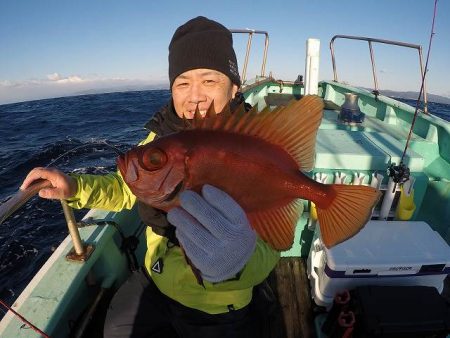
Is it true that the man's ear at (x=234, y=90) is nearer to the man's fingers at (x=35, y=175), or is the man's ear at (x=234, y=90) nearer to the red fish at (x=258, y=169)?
the red fish at (x=258, y=169)

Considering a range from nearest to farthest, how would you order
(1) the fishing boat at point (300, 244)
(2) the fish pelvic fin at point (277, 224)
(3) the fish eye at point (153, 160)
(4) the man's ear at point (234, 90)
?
(3) the fish eye at point (153, 160) → (2) the fish pelvic fin at point (277, 224) → (1) the fishing boat at point (300, 244) → (4) the man's ear at point (234, 90)

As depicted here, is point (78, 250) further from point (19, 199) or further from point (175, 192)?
point (175, 192)

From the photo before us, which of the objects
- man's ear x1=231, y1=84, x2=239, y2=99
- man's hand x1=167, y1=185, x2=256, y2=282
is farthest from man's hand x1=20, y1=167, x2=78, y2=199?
man's ear x1=231, y1=84, x2=239, y2=99

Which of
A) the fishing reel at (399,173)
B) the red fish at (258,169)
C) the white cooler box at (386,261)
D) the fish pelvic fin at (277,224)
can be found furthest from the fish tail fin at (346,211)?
the fishing reel at (399,173)

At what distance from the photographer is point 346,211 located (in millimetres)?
1248

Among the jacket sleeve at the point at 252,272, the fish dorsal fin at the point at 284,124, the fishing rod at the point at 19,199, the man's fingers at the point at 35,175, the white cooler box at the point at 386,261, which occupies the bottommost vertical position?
the white cooler box at the point at 386,261

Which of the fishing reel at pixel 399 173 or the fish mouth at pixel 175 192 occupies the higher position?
the fish mouth at pixel 175 192

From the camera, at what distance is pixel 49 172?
1.63 metres

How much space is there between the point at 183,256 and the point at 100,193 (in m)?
0.68

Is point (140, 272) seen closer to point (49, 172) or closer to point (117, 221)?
point (117, 221)

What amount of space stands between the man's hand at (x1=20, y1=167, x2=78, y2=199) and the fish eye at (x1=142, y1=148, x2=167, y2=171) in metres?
0.81

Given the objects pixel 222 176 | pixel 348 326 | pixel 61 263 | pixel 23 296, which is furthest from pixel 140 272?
pixel 348 326

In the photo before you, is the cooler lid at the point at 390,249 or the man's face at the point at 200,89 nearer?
the man's face at the point at 200,89

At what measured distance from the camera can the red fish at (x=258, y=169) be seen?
1.15 metres
